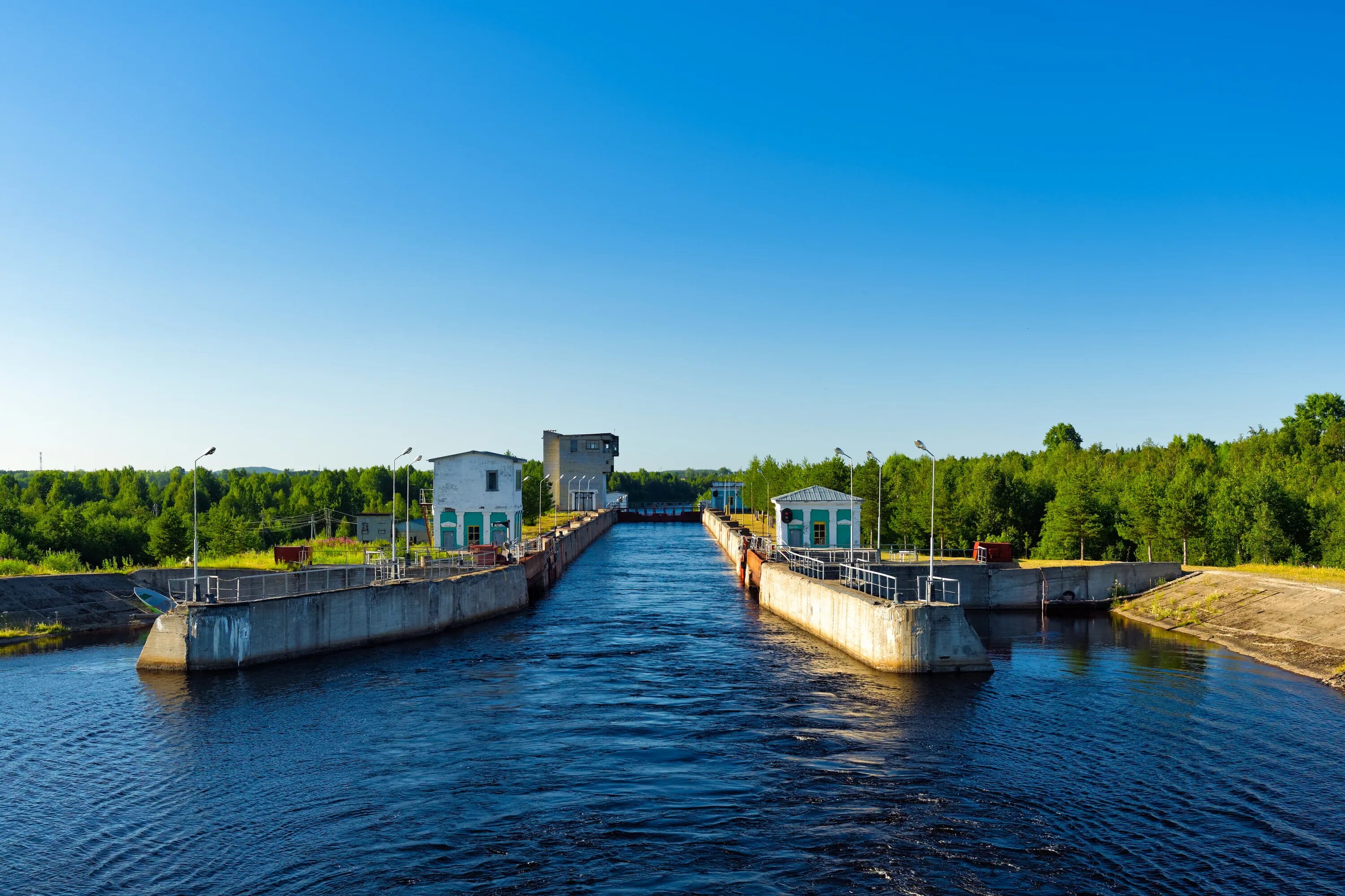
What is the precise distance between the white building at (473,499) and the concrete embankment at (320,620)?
1237cm

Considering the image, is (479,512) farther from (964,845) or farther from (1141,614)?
(964,845)

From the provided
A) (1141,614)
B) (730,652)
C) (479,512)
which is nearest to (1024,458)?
(1141,614)

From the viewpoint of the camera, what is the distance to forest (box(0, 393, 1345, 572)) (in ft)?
213

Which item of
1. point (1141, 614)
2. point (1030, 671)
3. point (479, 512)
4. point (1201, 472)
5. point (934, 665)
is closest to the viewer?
point (934, 665)

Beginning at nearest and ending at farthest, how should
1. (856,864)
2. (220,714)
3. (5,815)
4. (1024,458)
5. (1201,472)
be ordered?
1. (856,864)
2. (5,815)
3. (220,714)
4. (1201,472)
5. (1024,458)

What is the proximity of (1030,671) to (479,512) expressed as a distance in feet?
135

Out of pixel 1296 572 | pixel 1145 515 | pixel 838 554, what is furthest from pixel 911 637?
pixel 1145 515

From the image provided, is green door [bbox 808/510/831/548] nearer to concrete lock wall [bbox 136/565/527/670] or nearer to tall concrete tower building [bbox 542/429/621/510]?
concrete lock wall [bbox 136/565/527/670]

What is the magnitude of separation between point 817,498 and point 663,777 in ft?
164

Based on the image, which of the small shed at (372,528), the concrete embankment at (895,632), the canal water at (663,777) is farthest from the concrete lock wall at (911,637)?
the small shed at (372,528)

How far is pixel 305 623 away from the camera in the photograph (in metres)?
36.4

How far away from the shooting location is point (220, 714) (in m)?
28.2

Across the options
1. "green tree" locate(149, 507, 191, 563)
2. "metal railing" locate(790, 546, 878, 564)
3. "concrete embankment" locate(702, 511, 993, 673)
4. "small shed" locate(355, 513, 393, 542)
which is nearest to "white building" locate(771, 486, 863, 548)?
"metal railing" locate(790, 546, 878, 564)

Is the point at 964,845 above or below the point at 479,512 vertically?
below
